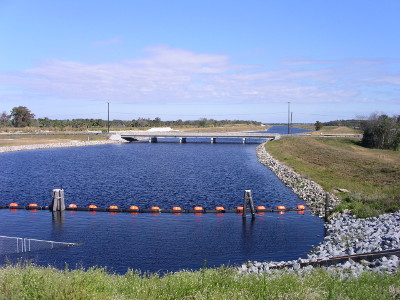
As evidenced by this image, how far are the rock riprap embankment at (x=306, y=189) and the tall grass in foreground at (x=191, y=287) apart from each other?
57.0ft

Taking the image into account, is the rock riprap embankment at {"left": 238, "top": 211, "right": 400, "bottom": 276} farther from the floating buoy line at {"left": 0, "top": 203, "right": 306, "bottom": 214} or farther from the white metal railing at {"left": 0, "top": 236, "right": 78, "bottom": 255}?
the white metal railing at {"left": 0, "top": 236, "right": 78, "bottom": 255}

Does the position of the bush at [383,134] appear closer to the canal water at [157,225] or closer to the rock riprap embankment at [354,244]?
the canal water at [157,225]

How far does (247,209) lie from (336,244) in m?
8.18

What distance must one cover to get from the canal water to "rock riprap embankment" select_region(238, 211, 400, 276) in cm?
112

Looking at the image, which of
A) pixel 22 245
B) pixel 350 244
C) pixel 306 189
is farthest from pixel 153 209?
pixel 306 189

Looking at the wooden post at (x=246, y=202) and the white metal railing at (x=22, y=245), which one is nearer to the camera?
the white metal railing at (x=22, y=245)

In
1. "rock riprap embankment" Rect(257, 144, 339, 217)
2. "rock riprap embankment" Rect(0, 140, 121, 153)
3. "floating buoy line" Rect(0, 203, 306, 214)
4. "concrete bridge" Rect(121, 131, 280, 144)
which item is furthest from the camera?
"concrete bridge" Rect(121, 131, 280, 144)

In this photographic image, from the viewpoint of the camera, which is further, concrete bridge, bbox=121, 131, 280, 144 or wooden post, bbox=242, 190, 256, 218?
concrete bridge, bbox=121, 131, 280, 144

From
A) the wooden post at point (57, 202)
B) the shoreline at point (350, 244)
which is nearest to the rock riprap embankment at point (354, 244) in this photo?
the shoreline at point (350, 244)

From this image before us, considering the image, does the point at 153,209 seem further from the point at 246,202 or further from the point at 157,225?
the point at 246,202

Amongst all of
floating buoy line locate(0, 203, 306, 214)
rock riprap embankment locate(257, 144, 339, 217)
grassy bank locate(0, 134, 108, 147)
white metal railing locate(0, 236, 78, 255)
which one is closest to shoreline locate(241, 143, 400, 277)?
rock riprap embankment locate(257, 144, 339, 217)

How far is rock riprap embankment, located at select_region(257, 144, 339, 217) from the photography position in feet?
95.5

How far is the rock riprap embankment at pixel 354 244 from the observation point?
45.4ft

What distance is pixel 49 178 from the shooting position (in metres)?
43.3
